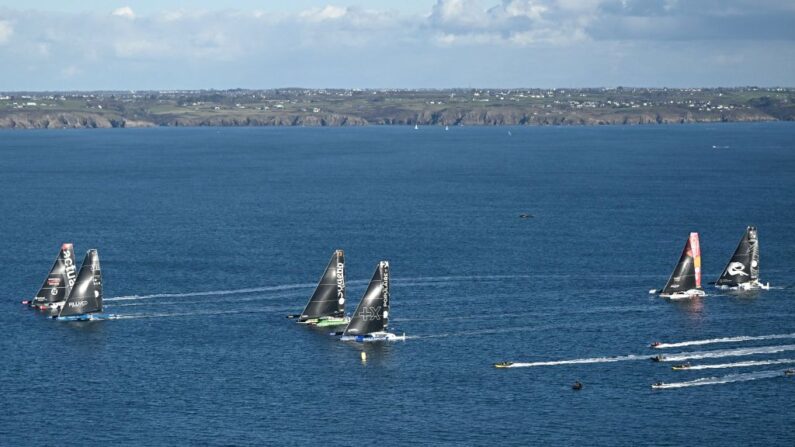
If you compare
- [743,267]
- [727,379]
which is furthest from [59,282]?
[743,267]

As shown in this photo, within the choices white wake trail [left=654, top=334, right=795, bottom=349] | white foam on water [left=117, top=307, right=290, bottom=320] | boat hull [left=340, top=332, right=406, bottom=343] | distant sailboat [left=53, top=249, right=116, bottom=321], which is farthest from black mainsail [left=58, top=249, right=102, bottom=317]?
white wake trail [left=654, top=334, right=795, bottom=349]

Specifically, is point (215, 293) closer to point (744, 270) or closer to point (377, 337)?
point (377, 337)

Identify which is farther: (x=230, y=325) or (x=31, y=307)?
(x=31, y=307)

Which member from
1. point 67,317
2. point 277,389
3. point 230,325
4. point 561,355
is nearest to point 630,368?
point 561,355

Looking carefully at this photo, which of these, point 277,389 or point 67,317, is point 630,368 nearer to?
point 277,389

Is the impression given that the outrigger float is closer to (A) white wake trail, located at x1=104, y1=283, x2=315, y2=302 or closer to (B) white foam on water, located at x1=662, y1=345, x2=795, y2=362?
(B) white foam on water, located at x1=662, y1=345, x2=795, y2=362

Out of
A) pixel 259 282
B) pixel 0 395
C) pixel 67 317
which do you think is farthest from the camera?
pixel 259 282

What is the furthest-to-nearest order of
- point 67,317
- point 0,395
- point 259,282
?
point 259,282
point 67,317
point 0,395
